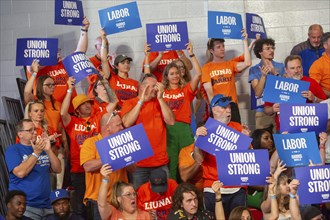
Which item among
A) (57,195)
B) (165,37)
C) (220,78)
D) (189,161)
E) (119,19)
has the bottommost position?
(57,195)

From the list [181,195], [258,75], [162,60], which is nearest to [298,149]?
[181,195]

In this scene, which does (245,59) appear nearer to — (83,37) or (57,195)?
(83,37)

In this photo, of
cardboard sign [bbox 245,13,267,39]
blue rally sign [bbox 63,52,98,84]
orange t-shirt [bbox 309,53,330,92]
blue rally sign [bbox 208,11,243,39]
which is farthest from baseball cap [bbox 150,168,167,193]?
cardboard sign [bbox 245,13,267,39]

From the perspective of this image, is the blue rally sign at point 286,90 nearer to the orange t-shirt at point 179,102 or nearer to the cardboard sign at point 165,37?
the orange t-shirt at point 179,102

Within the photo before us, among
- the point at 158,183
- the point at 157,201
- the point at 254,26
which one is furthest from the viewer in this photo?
the point at 254,26

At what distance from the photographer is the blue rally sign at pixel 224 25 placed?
36.4 feet

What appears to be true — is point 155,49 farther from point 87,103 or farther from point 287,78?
point 287,78

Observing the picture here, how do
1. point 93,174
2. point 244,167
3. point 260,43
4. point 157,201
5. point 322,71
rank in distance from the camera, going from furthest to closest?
point 260,43
point 322,71
point 93,174
point 157,201
point 244,167

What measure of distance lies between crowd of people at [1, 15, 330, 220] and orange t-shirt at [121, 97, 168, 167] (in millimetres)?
11

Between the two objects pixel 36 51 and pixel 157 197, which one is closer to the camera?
pixel 157 197

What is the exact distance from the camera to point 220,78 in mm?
11281

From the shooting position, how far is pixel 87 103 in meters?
10.6

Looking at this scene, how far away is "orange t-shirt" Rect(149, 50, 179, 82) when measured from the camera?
38.4 ft

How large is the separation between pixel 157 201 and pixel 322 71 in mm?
3138
